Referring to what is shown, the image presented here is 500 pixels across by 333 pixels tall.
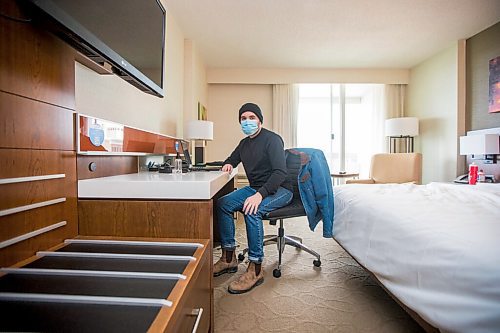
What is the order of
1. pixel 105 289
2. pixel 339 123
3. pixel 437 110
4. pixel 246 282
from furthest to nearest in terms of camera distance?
pixel 339 123, pixel 437 110, pixel 246 282, pixel 105 289

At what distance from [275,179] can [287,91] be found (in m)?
3.48

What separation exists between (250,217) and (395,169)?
2.85 metres

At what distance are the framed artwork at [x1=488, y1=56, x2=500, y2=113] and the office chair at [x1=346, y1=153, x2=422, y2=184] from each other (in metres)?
0.94

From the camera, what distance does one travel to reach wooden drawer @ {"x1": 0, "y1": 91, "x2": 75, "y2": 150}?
31.0 inches

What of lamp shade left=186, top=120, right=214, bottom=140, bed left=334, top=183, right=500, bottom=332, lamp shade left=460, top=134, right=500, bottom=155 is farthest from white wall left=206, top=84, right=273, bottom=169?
bed left=334, top=183, right=500, bottom=332

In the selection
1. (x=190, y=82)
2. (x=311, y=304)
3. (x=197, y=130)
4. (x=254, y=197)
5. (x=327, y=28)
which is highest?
(x=327, y=28)

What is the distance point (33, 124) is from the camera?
0.88 meters

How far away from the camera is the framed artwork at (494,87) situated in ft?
11.1

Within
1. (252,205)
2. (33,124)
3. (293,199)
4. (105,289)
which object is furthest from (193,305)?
(293,199)

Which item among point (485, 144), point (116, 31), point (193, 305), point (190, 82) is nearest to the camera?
point (193, 305)

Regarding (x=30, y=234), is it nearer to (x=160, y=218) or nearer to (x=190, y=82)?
(x=160, y=218)

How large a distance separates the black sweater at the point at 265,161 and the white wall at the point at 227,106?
9.53 ft

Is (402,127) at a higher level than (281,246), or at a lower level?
higher

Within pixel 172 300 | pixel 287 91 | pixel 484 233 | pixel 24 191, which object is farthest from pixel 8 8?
pixel 287 91
